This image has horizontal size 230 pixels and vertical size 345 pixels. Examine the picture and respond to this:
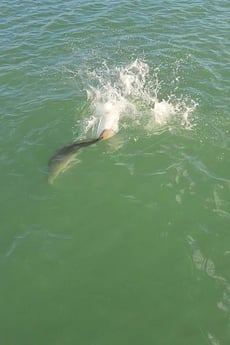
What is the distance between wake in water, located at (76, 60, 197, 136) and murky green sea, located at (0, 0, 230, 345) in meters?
0.07

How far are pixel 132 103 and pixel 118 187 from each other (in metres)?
4.52

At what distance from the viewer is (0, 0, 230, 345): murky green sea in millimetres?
9828

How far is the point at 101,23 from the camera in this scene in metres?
21.9

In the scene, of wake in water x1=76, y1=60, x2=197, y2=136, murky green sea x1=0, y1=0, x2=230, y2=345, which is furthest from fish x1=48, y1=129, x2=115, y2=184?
wake in water x1=76, y1=60, x2=197, y2=136

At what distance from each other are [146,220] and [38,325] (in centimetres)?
400

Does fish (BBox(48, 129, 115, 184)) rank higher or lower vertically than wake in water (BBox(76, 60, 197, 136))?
lower

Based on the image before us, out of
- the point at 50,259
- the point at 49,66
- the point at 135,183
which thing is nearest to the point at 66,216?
the point at 50,259

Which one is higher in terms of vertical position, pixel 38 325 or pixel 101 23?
pixel 101 23

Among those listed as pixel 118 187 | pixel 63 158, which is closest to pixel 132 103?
pixel 63 158

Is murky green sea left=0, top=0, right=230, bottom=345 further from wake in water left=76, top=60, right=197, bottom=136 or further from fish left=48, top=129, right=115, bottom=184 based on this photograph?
fish left=48, top=129, right=115, bottom=184

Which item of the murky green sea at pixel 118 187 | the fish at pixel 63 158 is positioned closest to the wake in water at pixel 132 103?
the murky green sea at pixel 118 187

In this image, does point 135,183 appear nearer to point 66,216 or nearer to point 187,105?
point 66,216

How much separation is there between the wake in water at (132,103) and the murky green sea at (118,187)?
66mm

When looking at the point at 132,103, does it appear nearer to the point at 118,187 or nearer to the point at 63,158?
the point at 63,158
